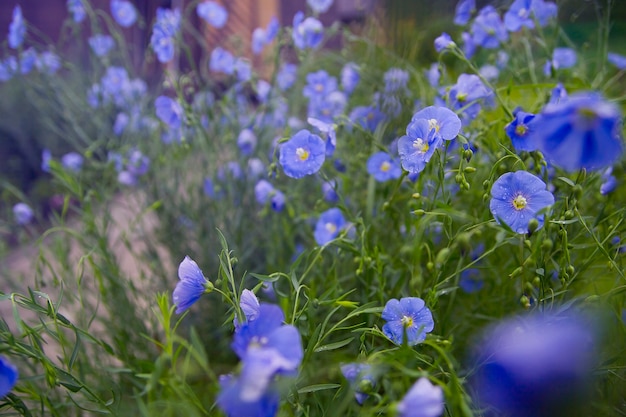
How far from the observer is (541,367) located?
45 centimetres

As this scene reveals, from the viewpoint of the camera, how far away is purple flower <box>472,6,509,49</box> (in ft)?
3.25

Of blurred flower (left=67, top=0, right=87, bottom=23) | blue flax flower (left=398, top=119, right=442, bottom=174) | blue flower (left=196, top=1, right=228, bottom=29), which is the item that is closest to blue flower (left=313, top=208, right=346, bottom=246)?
blue flax flower (left=398, top=119, right=442, bottom=174)

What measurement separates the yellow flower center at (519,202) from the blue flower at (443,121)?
0.10m

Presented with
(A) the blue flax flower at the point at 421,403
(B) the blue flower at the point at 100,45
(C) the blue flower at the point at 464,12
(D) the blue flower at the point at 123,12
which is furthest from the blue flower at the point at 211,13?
(A) the blue flax flower at the point at 421,403

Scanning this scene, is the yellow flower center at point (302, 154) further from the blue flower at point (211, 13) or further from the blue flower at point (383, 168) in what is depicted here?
the blue flower at point (211, 13)

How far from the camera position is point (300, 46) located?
1.20 m

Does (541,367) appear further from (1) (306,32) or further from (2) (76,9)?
(2) (76,9)

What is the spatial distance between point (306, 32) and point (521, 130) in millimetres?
687

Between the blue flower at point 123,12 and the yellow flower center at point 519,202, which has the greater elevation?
the blue flower at point 123,12

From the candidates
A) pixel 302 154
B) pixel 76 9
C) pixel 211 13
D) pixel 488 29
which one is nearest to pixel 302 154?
pixel 302 154

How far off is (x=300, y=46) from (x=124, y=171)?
0.59 m

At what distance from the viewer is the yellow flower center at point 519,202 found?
22.5 inches

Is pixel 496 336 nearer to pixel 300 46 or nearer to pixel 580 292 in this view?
pixel 580 292

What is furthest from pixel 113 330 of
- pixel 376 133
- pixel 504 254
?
pixel 504 254
